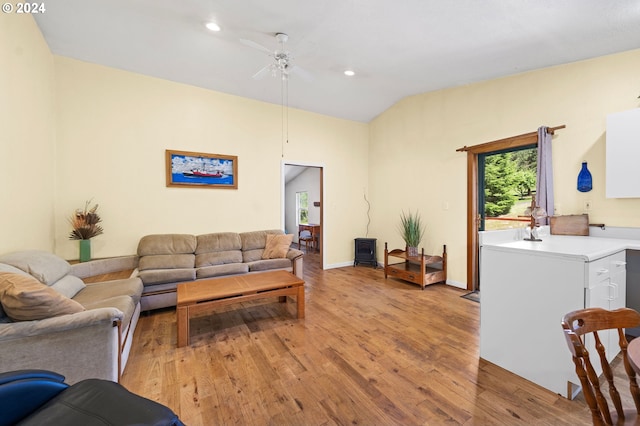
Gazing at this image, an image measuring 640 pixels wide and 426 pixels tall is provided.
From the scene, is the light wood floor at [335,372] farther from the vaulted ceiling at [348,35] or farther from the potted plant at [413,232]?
the vaulted ceiling at [348,35]

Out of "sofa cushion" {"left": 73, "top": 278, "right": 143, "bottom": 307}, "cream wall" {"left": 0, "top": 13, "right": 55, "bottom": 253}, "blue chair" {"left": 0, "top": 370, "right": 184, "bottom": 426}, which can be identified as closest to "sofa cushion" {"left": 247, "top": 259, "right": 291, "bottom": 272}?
"sofa cushion" {"left": 73, "top": 278, "right": 143, "bottom": 307}

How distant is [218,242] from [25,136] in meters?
2.32

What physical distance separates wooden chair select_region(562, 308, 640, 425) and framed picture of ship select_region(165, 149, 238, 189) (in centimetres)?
430

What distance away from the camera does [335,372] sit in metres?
2.02

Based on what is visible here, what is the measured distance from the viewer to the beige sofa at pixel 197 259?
3184mm

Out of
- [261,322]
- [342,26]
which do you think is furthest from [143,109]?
[261,322]

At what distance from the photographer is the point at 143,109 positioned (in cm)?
380

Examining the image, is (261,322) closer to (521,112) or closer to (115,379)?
(115,379)

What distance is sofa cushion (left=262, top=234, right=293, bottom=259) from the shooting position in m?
4.21

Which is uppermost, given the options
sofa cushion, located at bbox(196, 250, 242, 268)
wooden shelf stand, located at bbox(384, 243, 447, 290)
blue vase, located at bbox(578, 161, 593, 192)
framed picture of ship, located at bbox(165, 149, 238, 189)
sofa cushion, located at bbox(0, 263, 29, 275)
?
framed picture of ship, located at bbox(165, 149, 238, 189)

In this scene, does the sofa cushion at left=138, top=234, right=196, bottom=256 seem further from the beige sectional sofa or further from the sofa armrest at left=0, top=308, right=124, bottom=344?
the sofa armrest at left=0, top=308, right=124, bottom=344

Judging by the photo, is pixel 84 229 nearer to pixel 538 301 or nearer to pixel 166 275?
pixel 166 275

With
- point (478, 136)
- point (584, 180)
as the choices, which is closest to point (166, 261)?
point (478, 136)

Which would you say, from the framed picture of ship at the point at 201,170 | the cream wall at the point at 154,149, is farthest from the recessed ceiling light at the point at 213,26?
the framed picture of ship at the point at 201,170
